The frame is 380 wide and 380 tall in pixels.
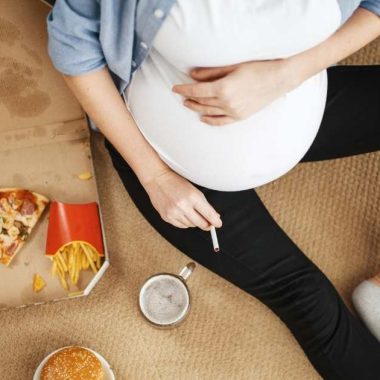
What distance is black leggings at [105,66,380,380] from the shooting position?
0.88 metres

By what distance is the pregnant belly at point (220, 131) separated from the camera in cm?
74

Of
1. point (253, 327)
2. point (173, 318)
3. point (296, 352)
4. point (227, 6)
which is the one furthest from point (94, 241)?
point (227, 6)

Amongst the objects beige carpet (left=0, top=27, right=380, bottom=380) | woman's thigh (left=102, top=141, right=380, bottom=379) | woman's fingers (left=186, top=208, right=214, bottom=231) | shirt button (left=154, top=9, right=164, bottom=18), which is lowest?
beige carpet (left=0, top=27, right=380, bottom=380)

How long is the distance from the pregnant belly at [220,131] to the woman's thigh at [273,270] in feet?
0.32

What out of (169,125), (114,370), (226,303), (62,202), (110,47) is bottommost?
(114,370)

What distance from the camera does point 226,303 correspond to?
3.69 feet

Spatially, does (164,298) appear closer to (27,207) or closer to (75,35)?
(27,207)

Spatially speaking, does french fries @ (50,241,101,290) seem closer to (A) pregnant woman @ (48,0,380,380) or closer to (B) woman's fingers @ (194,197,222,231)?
(A) pregnant woman @ (48,0,380,380)

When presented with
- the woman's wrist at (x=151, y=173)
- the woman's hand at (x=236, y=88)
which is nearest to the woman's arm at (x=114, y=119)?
the woman's wrist at (x=151, y=173)

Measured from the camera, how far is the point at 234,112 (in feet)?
2.31

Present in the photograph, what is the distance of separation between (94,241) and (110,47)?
51 cm

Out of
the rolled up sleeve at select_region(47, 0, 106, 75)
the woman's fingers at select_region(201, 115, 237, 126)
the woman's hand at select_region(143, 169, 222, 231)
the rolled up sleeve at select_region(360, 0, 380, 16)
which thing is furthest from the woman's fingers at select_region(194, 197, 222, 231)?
the rolled up sleeve at select_region(360, 0, 380, 16)

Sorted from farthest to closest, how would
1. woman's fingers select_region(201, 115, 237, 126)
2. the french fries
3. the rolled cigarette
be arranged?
the french fries
the rolled cigarette
woman's fingers select_region(201, 115, 237, 126)

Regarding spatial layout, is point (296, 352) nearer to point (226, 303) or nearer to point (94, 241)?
point (226, 303)
